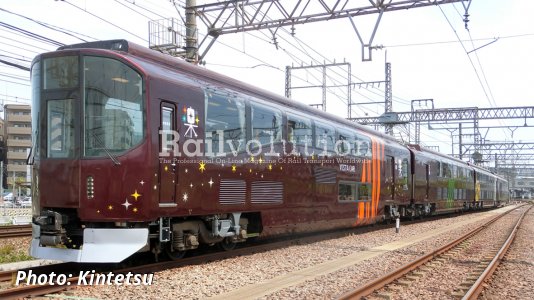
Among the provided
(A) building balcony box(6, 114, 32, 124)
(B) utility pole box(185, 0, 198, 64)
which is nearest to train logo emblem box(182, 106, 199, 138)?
→ (B) utility pole box(185, 0, 198, 64)

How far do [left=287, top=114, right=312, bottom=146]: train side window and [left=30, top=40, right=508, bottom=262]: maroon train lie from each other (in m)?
0.13

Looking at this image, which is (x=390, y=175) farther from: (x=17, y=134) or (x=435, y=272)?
(x=17, y=134)

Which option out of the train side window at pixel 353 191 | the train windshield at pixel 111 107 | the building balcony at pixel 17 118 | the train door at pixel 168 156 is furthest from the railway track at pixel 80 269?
the building balcony at pixel 17 118

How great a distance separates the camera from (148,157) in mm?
7594

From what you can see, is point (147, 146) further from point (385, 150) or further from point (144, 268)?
point (385, 150)

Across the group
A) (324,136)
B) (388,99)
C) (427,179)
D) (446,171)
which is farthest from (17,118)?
(324,136)

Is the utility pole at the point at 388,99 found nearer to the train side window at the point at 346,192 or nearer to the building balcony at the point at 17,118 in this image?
the train side window at the point at 346,192

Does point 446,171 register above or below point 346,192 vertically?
above

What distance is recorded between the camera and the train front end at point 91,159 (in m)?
7.37

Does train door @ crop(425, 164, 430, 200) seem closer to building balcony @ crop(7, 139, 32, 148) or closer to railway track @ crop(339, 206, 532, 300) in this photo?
railway track @ crop(339, 206, 532, 300)

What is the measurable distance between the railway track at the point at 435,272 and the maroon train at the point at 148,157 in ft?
10.1

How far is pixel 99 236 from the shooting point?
23.9ft

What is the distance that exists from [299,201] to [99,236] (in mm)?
5449

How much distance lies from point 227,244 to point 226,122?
272 centimetres
